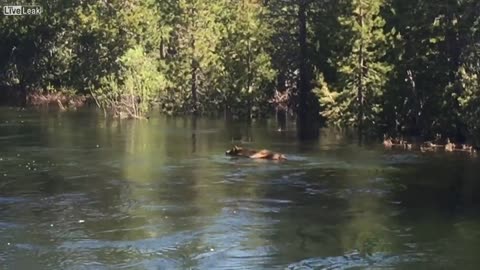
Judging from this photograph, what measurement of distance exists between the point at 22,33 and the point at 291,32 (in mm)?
24360

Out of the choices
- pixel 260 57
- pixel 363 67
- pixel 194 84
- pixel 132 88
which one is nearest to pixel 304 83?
pixel 260 57

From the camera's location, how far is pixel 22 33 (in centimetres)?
6844

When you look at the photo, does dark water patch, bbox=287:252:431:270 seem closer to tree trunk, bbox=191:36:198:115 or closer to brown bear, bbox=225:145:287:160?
brown bear, bbox=225:145:287:160

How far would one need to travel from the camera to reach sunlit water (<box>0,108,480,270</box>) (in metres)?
19.0

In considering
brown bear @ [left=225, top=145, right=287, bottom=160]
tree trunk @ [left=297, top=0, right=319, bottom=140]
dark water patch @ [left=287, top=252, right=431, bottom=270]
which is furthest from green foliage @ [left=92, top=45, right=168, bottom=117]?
dark water patch @ [left=287, top=252, right=431, bottom=270]

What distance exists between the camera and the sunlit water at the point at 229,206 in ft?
62.3

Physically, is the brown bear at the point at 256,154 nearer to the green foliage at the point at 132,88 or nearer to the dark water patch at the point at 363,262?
the dark water patch at the point at 363,262

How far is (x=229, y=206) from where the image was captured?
2433cm

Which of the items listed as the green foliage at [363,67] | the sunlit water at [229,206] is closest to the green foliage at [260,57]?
the green foliage at [363,67]

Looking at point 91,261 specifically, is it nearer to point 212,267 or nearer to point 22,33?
point 212,267

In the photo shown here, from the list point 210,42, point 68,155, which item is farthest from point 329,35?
point 68,155

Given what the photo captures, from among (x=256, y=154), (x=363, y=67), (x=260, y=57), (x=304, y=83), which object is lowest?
(x=256, y=154)

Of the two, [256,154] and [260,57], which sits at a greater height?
[260,57]

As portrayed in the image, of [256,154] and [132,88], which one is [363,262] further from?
[132,88]
